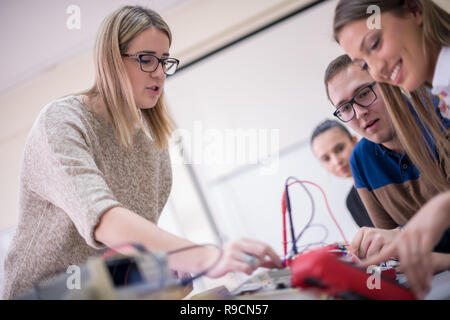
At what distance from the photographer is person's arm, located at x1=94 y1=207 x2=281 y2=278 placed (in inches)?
21.1

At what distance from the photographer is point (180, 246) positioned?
23.0 inches

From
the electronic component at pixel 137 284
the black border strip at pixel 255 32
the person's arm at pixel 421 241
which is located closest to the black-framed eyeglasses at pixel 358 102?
the person's arm at pixel 421 241

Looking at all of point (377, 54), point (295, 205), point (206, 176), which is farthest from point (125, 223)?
point (206, 176)

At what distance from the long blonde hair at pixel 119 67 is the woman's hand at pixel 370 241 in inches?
23.0

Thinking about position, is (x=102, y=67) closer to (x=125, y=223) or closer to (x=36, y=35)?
(x=125, y=223)

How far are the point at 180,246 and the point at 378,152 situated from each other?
0.78 meters

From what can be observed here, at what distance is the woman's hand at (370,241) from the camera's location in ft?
2.60

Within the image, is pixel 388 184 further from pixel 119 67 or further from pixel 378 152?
pixel 119 67

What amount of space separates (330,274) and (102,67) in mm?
751

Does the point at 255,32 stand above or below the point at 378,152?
above

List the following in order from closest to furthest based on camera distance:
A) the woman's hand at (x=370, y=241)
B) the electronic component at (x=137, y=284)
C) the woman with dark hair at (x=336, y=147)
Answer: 1. the electronic component at (x=137, y=284)
2. the woman's hand at (x=370, y=241)
3. the woman with dark hair at (x=336, y=147)

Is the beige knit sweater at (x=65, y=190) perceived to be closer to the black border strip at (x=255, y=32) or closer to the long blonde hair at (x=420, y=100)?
the long blonde hair at (x=420, y=100)

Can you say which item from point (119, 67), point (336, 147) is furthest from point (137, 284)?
point (336, 147)

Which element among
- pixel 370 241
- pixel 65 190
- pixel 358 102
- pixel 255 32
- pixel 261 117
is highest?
pixel 255 32
